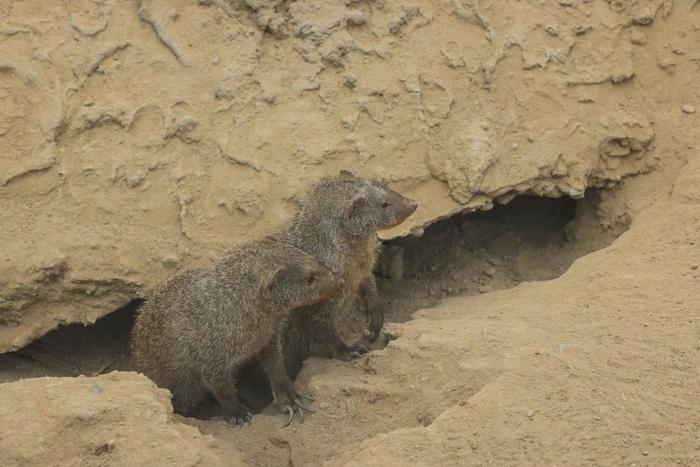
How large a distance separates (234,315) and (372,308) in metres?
0.89

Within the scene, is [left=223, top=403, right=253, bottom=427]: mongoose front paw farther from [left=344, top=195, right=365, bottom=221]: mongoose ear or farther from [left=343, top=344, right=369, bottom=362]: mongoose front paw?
[left=344, top=195, right=365, bottom=221]: mongoose ear

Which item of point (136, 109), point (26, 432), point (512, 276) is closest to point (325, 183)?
point (136, 109)

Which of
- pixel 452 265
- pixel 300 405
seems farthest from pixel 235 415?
pixel 452 265

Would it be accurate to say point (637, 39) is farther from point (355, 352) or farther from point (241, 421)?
point (241, 421)

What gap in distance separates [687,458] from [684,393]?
35 cm

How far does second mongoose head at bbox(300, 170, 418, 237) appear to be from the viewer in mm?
4230

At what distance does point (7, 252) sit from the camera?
4203 mm

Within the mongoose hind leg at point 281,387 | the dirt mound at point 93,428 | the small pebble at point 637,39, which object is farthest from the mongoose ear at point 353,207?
the small pebble at point 637,39

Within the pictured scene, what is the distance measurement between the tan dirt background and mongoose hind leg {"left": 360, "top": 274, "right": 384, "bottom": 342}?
0.25 m

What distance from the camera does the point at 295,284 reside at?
3.98 m

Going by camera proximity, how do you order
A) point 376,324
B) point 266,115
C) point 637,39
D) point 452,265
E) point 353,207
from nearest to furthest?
point 353,207 < point 376,324 < point 266,115 < point 637,39 < point 452,265

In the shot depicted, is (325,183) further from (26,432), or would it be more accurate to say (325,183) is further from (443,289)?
(26,432)

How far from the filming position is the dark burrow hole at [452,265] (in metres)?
4.86

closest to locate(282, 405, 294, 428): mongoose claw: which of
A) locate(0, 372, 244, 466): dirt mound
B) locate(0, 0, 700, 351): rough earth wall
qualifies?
locate(0, 372, 244, 466): dirt mound
